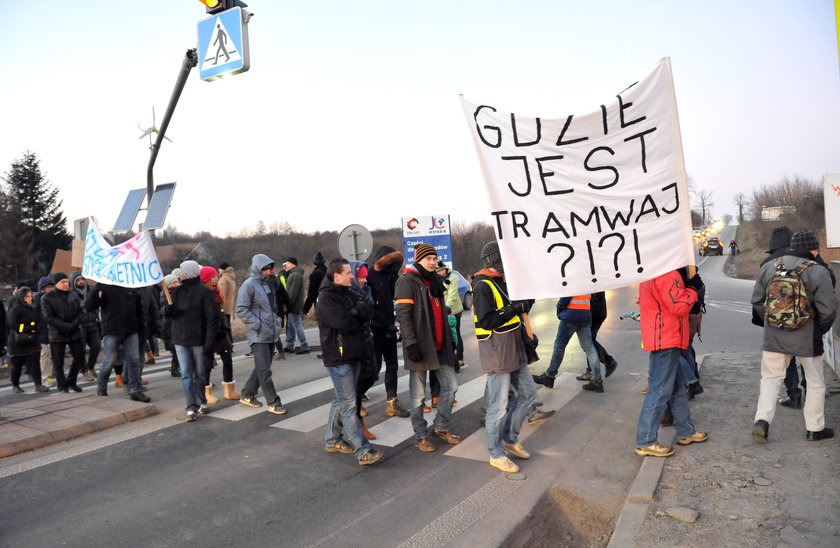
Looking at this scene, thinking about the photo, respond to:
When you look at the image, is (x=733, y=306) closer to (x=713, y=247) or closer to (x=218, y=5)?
(x=218, y=5)

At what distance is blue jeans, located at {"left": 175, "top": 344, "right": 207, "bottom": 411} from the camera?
6.95 meters

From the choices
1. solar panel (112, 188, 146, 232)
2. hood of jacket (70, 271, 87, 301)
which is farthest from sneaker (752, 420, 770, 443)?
solar panel (112, 188, 146, 232)

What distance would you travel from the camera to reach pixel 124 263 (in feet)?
24.2

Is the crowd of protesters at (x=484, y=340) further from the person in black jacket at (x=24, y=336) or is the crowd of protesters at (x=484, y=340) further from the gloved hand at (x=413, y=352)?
the person in black jacket at (x=24, y=336)

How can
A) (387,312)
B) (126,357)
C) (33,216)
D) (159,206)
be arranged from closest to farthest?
(387,312) < (126,357) < (159,206) < (33,216)

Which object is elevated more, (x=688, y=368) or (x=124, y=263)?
(x=124, y=263)

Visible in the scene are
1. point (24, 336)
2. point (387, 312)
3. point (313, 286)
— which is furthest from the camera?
point (24, 336)

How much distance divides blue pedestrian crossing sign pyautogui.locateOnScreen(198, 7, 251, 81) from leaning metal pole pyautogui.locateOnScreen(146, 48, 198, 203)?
21.5 inches

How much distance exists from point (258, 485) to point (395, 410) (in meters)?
2.25

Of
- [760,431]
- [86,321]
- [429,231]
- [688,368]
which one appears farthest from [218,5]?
[429,231]

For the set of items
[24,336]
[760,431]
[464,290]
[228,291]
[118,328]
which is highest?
[228,291]

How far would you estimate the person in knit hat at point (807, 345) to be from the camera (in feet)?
16.0

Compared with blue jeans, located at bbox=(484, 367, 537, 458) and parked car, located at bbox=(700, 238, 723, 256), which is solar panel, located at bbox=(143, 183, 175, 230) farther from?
parked car, located at bbox=(700, 238, 723, 256)

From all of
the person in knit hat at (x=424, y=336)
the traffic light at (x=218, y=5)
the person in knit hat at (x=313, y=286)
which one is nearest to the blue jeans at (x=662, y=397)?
the person in knit hat at (x=424, y=336)
